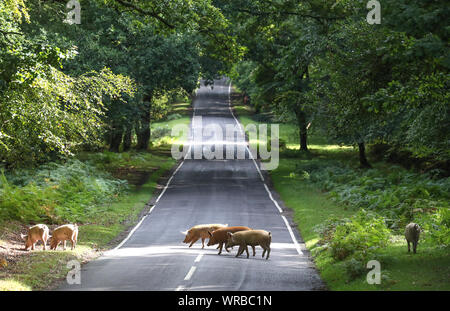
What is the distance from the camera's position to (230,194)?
118 feet

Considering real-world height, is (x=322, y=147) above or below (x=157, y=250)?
above

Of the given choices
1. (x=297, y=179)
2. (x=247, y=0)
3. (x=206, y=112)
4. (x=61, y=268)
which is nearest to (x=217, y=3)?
(x=247, y=0)

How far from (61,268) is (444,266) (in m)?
10.1

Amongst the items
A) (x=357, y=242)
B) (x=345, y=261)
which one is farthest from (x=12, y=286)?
(x=357, y=242)

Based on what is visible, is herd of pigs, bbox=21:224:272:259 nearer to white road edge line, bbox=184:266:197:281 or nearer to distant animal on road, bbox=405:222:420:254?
white road edge line, bbox=184:266:197:281

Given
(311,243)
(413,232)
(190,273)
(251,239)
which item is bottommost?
(311,243)

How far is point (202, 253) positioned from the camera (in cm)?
1861

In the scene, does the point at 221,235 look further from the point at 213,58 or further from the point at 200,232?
the point at 213,58

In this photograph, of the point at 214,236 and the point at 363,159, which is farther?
the point at 363,159

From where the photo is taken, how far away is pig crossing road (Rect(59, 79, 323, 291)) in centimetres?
1434

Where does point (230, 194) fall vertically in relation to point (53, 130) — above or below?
below

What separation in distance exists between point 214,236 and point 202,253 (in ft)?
2.29

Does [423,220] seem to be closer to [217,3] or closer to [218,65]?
[217,3]

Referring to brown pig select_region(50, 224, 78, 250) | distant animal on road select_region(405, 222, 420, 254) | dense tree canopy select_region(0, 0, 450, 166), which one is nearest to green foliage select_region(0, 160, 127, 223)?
dense tree canopy select_region(0, 0, 450, 166)
